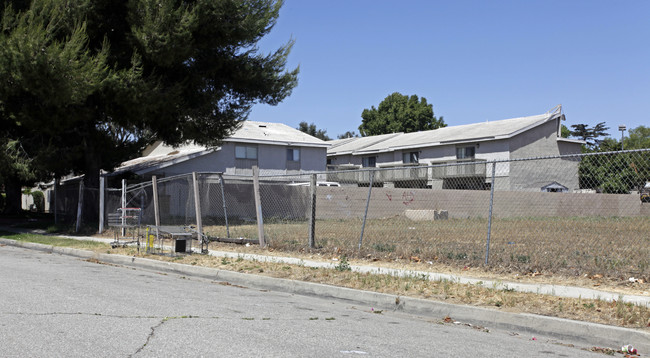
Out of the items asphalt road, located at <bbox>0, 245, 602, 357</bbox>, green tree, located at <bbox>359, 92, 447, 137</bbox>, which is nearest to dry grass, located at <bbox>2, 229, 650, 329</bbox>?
asphalt road, located at <bbox>0, 245, 602, 357</bbox>

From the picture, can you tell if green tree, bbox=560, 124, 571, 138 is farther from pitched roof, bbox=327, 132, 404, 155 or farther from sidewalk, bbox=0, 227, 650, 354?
sidewalk, bbox=0, 227, 650, 354

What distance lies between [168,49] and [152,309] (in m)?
16.6

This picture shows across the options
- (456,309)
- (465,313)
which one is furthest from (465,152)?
(465,313)

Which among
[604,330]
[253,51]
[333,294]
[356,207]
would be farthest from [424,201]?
[604,330]

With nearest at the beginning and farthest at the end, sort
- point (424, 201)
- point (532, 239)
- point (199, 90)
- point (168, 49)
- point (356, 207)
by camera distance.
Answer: point (532, 239)
point (168, 49)
point (199, 90)
point (356, 207)
point (424, 201)

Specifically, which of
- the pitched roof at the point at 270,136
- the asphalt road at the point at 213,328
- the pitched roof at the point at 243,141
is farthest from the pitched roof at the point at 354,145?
the asphalt road at the point at 213,328

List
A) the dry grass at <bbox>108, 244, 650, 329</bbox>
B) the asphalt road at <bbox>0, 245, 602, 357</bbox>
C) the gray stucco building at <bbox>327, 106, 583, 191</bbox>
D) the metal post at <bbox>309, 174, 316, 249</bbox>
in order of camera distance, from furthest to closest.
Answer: the gray stucco building at <bbox>327, 106, 583, 191</bbox>
the metal post at <bbox>309, 174, 316, 249</bbox>
the dry grass at <bbox>108, 244, 650, 329</bbox>
the asphalt road at <bbox>0, 245, 602, 357</bbox>

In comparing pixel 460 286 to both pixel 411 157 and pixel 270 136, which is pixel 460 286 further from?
pixel 411 157

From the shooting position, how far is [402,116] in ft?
261

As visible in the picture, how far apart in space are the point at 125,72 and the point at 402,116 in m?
61.0

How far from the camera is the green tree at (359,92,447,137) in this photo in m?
79.8

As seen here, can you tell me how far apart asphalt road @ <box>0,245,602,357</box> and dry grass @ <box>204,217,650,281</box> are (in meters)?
3.60

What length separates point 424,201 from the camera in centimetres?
3009

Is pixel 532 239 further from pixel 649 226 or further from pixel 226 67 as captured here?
pixel 226 67
